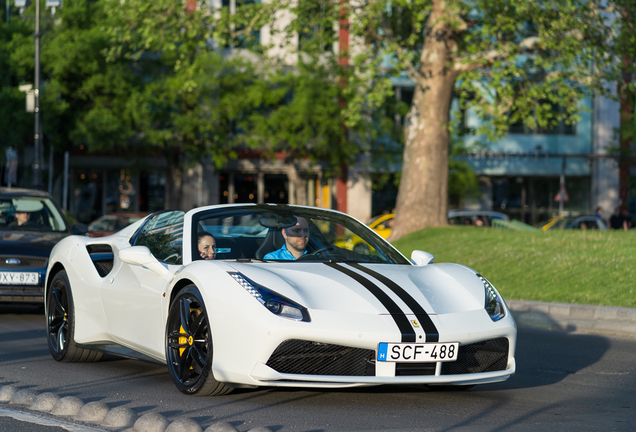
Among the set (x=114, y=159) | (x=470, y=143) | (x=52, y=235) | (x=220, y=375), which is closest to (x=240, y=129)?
(x=114, y=159)

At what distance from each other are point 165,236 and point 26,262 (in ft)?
14.1

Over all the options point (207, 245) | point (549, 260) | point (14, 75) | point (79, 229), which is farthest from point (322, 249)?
point (14, 75)

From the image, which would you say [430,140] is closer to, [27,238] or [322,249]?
[27,238]

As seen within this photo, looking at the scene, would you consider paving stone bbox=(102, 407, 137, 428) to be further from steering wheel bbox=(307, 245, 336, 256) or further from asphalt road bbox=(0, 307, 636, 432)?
steering wheel bbox=(307, 245, 336, 256)

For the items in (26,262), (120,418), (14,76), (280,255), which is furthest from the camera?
(14,76)

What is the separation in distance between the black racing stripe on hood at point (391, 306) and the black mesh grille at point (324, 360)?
0.69ft

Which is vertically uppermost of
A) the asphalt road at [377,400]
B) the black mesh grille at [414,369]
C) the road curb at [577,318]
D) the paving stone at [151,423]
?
the black mesh grille at [414,369]

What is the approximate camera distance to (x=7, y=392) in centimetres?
554

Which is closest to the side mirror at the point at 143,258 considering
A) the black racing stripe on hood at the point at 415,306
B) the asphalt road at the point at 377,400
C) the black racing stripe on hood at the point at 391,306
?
the asphalt road at the point at 377,400

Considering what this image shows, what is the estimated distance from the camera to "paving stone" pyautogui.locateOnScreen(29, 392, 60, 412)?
5.16 meters

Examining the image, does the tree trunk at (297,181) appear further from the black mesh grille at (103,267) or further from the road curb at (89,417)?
the road curb at (89,417)

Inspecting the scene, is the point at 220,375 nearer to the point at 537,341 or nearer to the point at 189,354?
the point at 189,354

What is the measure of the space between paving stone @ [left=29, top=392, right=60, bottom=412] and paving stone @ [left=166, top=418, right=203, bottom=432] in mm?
1163

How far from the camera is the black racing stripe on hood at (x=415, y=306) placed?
501 cm
